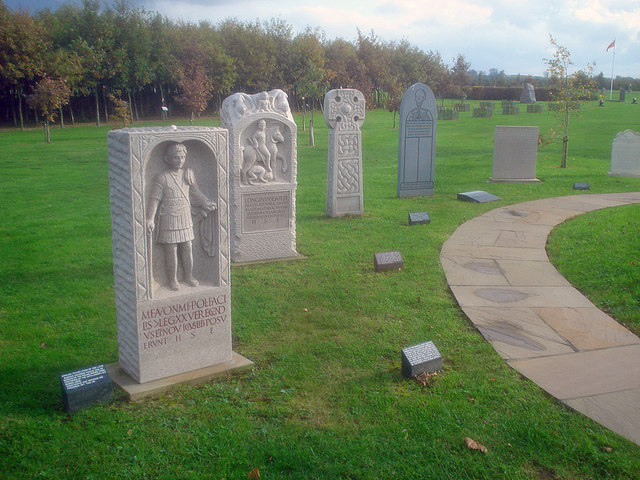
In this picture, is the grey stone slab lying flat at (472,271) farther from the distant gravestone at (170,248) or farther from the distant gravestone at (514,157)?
the distant gravestone at (514,157)

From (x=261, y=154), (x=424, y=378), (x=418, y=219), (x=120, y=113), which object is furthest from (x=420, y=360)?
(x=120, y=113)

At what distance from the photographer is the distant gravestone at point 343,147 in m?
11.1

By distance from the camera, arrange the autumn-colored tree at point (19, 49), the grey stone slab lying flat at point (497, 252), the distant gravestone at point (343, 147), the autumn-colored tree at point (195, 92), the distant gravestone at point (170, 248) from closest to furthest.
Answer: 1. the distant gravestone at point (170, 248)
2. the grey stone slab lying flat at point (497, 252)
3. the distant gravestone at point (343, 147)
4. the autumn-colored tree at point (19, 49)
5. the autumn-colored tree at point (195, 92)

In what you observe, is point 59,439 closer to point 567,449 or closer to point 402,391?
point 402,391

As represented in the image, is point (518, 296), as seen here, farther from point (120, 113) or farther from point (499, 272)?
point (120, 113)

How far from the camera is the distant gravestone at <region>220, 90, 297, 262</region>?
8414 millimetres

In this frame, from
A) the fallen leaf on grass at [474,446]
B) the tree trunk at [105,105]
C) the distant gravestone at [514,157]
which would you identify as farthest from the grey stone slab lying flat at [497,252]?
the tree trunk at [105,105]

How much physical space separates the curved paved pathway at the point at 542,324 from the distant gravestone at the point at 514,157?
5768 mm

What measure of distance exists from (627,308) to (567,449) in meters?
3.20

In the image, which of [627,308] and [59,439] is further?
[627,308]

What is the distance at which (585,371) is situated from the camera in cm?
499

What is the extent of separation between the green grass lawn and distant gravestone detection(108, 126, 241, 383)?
41 centimetres

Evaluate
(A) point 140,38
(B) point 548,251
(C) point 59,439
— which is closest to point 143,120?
(A) point 140,38

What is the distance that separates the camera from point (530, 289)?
286 inches
